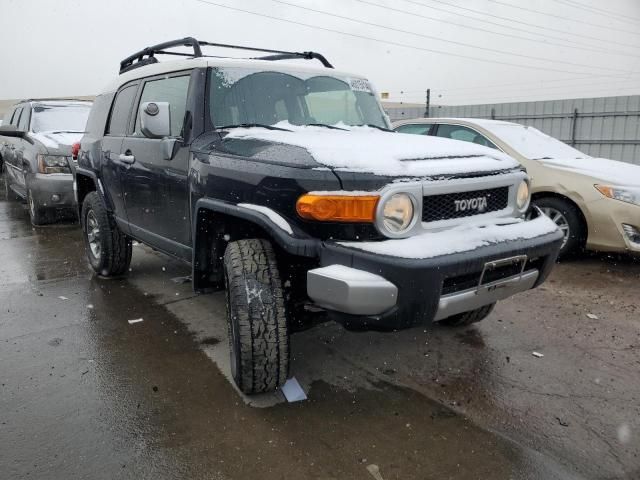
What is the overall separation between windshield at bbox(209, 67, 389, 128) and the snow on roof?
0.05 metres

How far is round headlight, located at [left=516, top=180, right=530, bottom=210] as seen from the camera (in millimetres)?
3168

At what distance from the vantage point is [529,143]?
6.28 m

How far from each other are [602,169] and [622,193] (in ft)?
1.86

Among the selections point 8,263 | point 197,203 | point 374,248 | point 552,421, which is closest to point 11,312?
point 8,263

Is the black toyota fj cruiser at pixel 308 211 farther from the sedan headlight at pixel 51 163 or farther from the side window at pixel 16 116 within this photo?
the side window at pixel 16 116

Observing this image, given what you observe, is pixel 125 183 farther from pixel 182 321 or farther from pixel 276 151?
pixel 276 151

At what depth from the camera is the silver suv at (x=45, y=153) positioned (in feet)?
24.6

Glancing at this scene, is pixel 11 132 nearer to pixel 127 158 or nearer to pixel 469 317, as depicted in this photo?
pixel 127 158

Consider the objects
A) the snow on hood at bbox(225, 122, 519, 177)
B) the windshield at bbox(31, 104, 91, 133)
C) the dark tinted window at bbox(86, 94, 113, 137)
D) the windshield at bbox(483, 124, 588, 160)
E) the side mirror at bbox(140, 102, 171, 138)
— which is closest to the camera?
the snow on hood at bbox(225, 122, 519, 177)

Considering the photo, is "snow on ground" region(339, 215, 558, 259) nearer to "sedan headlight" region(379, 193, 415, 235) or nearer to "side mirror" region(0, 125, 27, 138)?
"sedan headlight" region(379, 193, 415, 235)

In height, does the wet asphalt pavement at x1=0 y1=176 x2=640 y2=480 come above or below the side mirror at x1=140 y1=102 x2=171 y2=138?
below

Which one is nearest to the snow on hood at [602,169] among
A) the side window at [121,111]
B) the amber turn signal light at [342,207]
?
the amber turn signal light at [342,207]

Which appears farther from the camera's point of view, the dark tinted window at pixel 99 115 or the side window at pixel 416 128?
the side window at pixel 416 128

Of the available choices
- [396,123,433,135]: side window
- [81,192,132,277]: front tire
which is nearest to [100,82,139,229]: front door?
[81,192,132,277]: front tire
